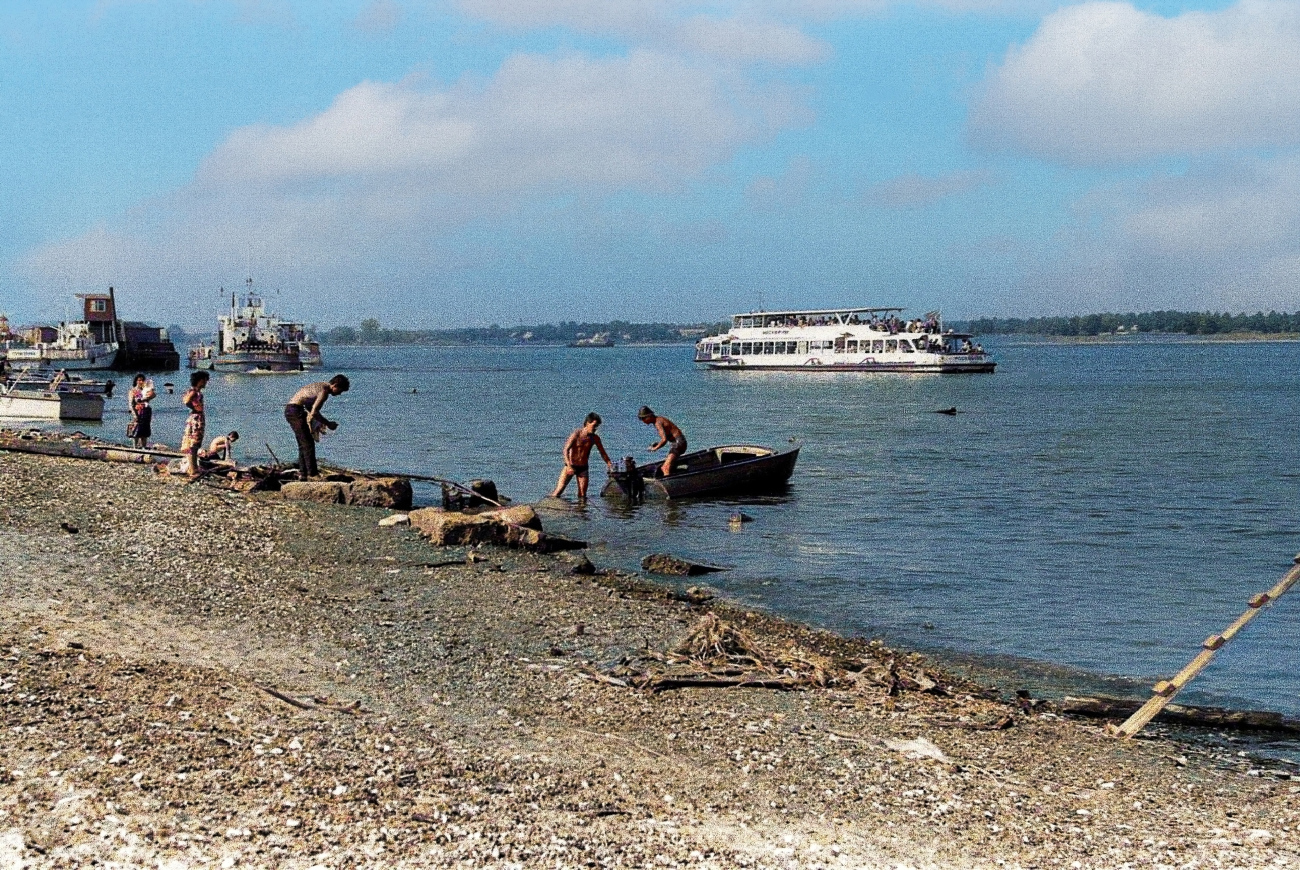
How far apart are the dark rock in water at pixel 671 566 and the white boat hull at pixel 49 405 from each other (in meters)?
29.9

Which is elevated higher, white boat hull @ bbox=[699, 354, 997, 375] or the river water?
white boat hull @ bbox=[699, 354, 997, 375]

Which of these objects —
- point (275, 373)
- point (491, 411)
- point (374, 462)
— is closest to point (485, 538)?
point (374, 462)

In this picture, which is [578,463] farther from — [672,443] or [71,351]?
[71,351]

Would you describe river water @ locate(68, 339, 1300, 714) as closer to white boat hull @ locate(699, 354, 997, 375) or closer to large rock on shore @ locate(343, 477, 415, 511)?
large rock on shore @ locate(343, 477, 415, 511)

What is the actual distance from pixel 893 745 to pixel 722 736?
122 cm

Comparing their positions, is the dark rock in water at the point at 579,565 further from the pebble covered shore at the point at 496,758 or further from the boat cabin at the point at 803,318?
the boat cabin at the point at 803,318

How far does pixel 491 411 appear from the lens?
211ft

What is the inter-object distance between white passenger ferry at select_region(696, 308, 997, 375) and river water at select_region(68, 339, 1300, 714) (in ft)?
125

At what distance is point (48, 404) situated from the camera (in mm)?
Answer: 40406

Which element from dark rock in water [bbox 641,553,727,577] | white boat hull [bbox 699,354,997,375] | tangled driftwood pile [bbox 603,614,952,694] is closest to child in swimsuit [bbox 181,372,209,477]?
dark rock in water [bbox 641,553,727,577]

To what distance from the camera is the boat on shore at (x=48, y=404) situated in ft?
130

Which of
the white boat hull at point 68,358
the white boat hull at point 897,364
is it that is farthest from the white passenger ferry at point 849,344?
the white boat hull at point 68,358

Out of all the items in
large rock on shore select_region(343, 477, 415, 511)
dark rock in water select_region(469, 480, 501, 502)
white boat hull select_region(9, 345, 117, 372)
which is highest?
white boat hull select_region(9, 345, 117, 372)

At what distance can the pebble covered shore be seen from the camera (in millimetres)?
6527
